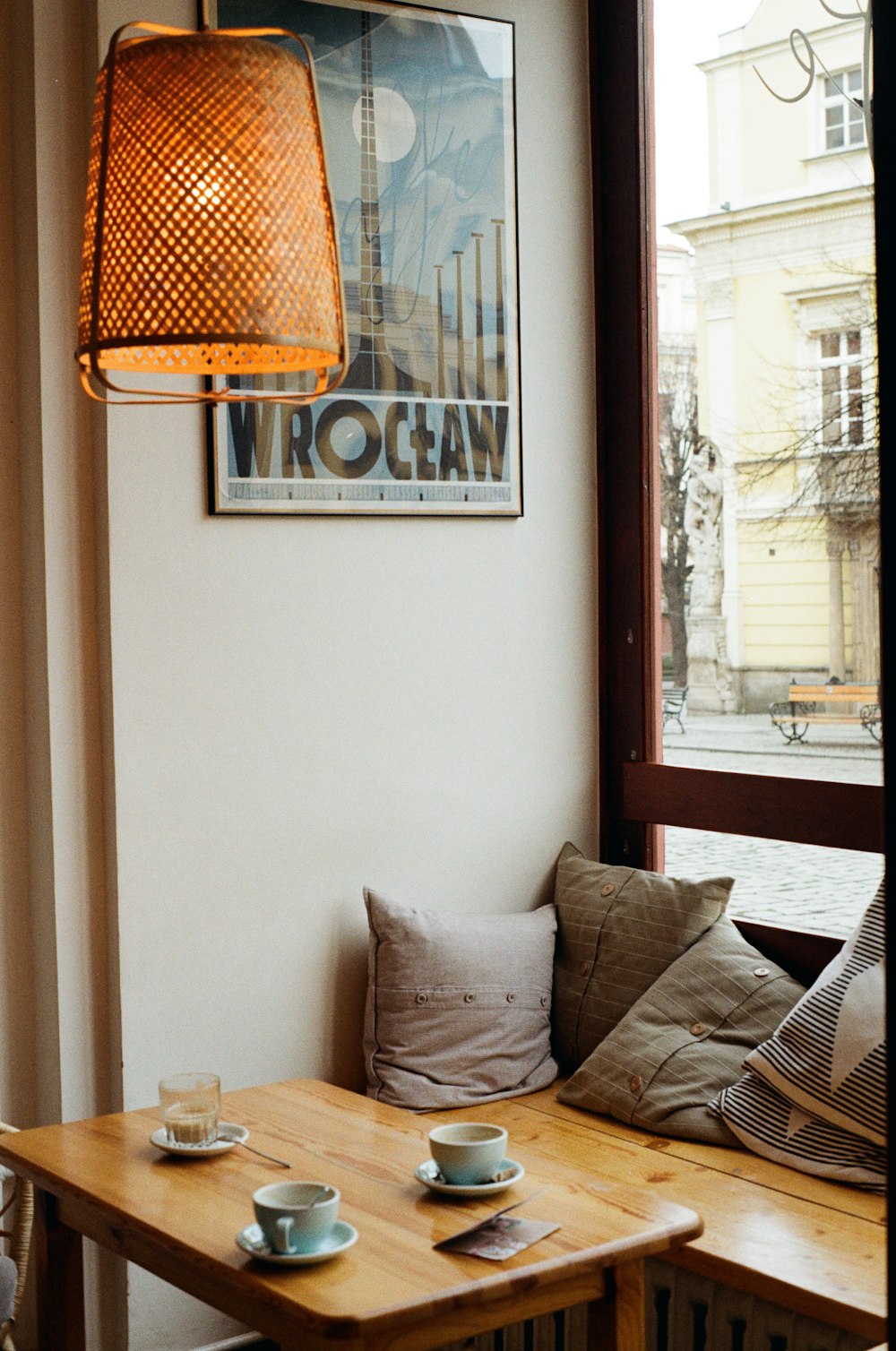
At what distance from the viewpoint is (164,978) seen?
2.97 metres

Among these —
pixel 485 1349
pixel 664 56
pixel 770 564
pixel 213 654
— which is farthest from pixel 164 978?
pixel 664 56

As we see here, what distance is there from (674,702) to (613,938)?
60 cm

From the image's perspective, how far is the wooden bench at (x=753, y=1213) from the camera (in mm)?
2154

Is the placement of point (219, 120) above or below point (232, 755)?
above

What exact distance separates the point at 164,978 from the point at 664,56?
2.34 m

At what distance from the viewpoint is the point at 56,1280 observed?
7.68 feet

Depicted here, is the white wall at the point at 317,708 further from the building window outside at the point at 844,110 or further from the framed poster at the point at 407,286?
the building window outside at the point at 844,110

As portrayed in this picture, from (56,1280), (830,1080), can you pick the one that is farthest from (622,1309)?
(56,1280)

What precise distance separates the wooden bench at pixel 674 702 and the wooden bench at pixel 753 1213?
65 cm

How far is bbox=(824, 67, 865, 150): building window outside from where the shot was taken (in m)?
3.02

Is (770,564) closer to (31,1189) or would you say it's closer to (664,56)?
(664,56)

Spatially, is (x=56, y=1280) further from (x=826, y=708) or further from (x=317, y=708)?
(x=826, y=708)

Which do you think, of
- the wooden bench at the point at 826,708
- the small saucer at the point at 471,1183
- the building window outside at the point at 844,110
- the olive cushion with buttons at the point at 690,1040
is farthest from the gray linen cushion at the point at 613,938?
the building window outside at the point at 844,110

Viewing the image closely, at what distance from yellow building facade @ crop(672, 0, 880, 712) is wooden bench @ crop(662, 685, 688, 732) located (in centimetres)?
5
